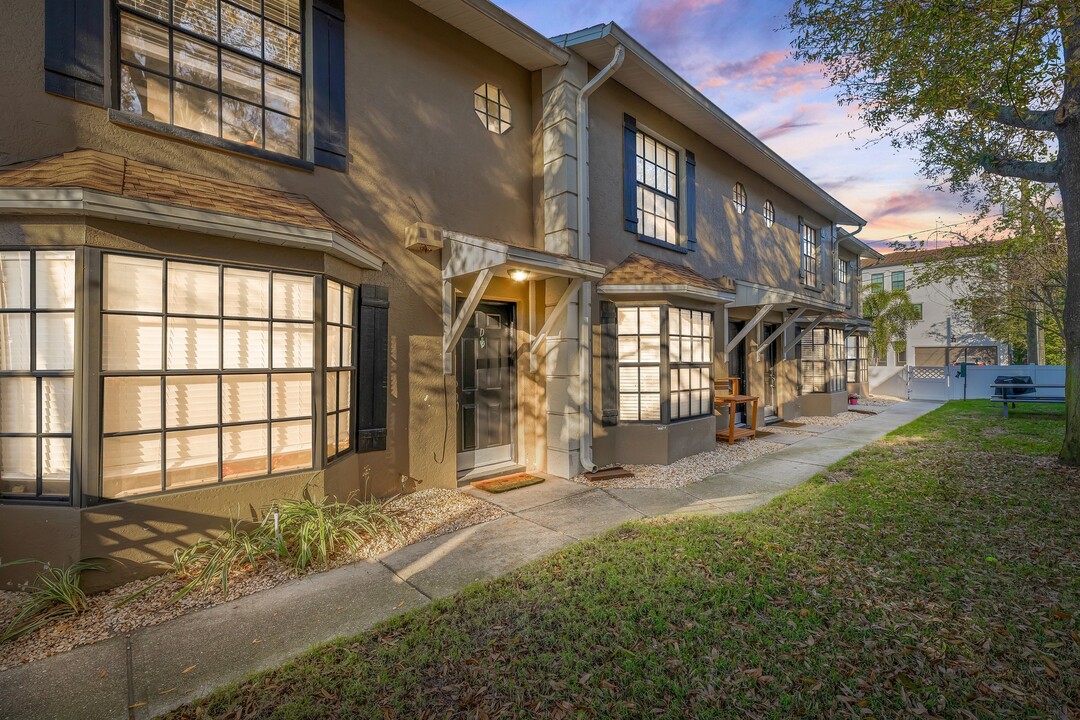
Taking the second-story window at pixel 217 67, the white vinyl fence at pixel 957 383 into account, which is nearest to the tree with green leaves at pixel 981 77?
the second-story window at pixel 217 67

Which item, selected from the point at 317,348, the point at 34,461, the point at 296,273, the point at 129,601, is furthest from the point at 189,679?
the point at 296,273

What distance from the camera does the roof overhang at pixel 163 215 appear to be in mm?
2932

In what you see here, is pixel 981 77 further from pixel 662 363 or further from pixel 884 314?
pixel 884 314

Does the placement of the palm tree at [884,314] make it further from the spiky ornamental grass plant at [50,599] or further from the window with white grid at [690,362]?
the spiky ornamental grass plant at [50,599]

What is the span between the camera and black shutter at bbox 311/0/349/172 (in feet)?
14.7

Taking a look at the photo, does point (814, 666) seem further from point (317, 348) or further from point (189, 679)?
point (317, 348)

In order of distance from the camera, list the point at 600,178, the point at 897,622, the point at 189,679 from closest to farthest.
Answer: the point at 189,679 < the point at 897,622 < the point at 600,178

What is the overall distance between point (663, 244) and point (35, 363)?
24.6 feet

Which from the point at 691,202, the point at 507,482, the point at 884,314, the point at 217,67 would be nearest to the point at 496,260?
the point at 507,482

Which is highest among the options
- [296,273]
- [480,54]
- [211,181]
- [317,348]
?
[480,54]

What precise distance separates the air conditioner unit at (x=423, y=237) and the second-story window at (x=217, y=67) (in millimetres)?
1300

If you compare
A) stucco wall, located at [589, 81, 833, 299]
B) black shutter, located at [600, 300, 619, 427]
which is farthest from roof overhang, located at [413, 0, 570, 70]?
black shutter, located at [600, 300, 619, 427]

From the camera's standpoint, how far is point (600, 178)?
667 cm

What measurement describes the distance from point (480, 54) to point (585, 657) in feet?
21.1
